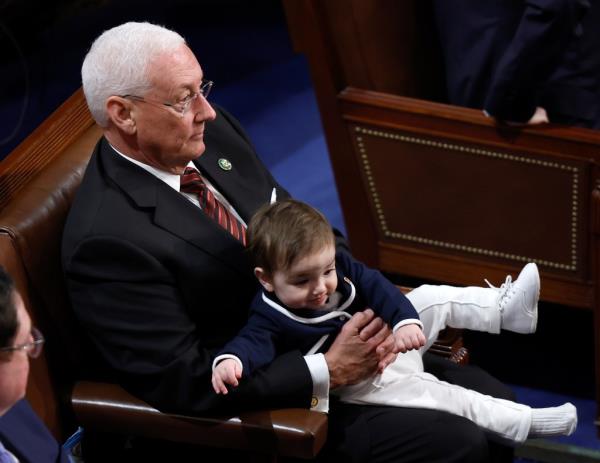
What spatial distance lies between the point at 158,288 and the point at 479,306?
0.76 metres

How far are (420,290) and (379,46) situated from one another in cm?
112

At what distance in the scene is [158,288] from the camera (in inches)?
99.7

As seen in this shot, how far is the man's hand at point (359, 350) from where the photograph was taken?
258cm

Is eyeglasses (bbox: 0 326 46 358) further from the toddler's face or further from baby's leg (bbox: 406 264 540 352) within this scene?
baby's leg (bbox: 406 264 540 352)

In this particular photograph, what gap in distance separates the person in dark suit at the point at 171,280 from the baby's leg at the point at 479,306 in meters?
0.20

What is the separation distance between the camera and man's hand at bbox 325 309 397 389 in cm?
258

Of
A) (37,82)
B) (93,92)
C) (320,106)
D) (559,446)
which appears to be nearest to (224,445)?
(93,92)

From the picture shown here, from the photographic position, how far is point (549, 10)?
129 inches

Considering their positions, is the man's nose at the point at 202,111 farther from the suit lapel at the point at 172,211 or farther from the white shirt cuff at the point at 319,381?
the white shirt cuff at the point at 319,381

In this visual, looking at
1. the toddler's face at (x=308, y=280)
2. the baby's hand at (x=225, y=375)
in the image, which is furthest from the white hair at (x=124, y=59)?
the baby's hand at (x=225, y=375)

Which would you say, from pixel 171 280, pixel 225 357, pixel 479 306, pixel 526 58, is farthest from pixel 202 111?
pixel 526 58

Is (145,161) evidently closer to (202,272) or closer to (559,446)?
(202,272)

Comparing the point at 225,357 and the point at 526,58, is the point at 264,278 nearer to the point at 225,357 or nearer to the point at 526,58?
the point at 225,357

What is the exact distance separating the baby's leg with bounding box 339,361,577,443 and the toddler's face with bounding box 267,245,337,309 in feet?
0.87
